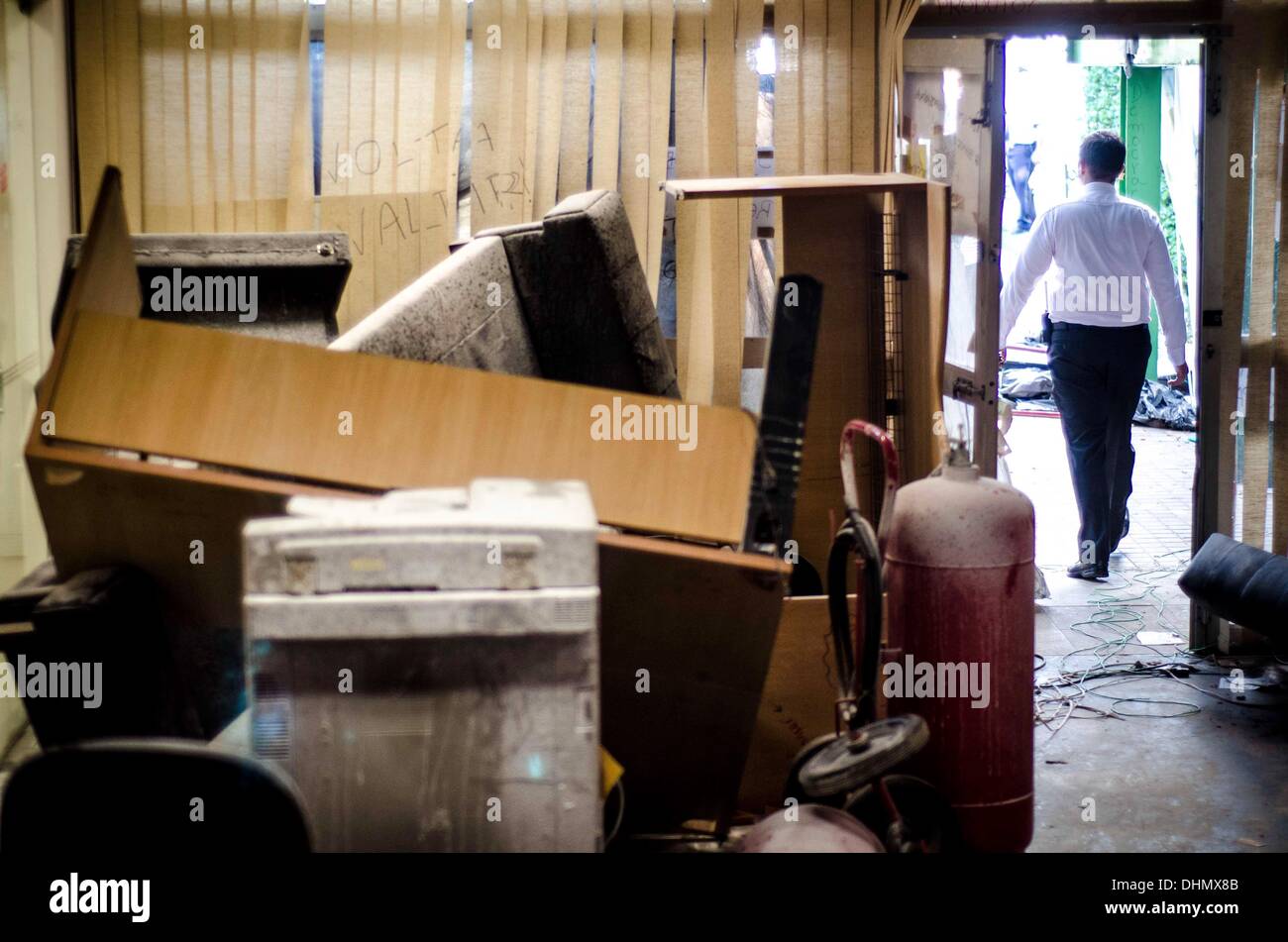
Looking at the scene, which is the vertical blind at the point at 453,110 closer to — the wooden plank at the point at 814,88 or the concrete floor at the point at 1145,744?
the wooden plank at the point at 814,88

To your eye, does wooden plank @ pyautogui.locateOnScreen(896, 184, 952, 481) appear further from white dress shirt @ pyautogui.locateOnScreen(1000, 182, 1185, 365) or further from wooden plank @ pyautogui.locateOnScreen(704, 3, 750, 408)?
white dress shirt @ pyautogui.locateOnScreen(1000, 182, 1185, 365)

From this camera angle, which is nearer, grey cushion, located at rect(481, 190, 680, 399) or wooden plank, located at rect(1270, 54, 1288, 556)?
grey cushion, located at rect(481, 190, 680, 399)

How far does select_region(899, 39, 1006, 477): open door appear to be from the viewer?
491cm

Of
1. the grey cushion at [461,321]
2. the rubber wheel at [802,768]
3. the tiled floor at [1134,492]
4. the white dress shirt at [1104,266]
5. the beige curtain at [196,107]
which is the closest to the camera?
the rubber wheel at [802,768]

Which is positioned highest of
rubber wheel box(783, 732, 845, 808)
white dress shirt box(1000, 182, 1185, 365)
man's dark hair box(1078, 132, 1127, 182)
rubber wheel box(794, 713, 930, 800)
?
man's dark hair box(1078, 132, 1127, 182)

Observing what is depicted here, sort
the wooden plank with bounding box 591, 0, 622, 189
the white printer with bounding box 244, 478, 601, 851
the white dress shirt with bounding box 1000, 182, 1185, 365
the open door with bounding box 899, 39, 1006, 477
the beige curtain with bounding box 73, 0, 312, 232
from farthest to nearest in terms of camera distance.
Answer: the white dress shirt with bounding box 1000, 182, 1185, 365
the wooden plank with bounding box 591, 0, 622, 189
the beige curtain with bounding box 73, 0, 312, 232
the open door with bounding box 899, 39, 1006, 477
the white printer with bounding box 244, 478, 601, 851

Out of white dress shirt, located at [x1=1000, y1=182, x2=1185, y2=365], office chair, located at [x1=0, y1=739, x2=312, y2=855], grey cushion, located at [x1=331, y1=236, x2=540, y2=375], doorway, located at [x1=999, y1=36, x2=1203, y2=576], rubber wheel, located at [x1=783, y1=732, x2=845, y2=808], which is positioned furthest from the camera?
doorway, located at [x1=999, y1=36, x2=1203, y2=576]

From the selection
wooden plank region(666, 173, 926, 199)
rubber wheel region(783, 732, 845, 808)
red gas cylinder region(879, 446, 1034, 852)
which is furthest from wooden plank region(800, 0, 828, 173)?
rubber wheel region(783, 732, 845, 808)

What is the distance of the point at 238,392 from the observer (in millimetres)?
2818

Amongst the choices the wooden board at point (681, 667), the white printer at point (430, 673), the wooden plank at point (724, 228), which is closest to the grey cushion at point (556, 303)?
the wooden plank at point (724, 228)

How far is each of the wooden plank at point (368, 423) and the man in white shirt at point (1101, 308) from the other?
3.66 m

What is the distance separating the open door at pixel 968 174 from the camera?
193 inches

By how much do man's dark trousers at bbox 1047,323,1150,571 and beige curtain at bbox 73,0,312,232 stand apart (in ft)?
11.7

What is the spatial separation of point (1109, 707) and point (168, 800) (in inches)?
151
